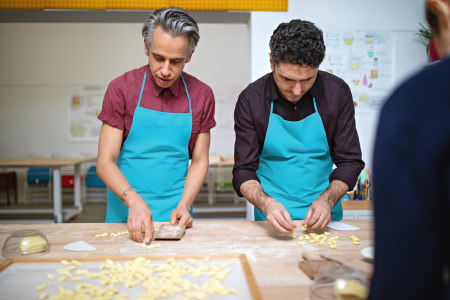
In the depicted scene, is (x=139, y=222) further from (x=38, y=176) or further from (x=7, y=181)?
(x=7, y=181)

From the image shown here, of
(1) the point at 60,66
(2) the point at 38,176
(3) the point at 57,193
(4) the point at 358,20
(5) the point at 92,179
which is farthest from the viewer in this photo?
(1) the point at 60,66

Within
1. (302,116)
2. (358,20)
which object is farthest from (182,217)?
(358,20)

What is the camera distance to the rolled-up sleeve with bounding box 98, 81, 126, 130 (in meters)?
1.61

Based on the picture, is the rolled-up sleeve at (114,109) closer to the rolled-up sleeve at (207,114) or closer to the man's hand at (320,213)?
the rolled-up sleeve at (207,114)

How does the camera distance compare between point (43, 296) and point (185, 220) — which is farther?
point (185, 220)

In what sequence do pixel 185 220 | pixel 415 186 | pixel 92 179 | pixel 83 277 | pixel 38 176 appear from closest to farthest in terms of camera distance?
pixel 415 186 < pixel 83 277 < pixel 185 220 < pixel 38 176 < pixel 92 179

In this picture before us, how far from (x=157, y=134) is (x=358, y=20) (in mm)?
2430

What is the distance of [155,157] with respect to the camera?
1.68m

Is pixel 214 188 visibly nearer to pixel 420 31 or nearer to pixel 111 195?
pixel 420 31

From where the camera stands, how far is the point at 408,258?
51 centimetres

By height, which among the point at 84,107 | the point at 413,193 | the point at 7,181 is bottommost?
the point at 7,181

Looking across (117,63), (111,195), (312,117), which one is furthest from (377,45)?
(117,63)

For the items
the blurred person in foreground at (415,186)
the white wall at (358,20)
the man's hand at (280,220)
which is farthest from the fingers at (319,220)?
the white wall at (358,20)

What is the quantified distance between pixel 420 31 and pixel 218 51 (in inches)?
162
